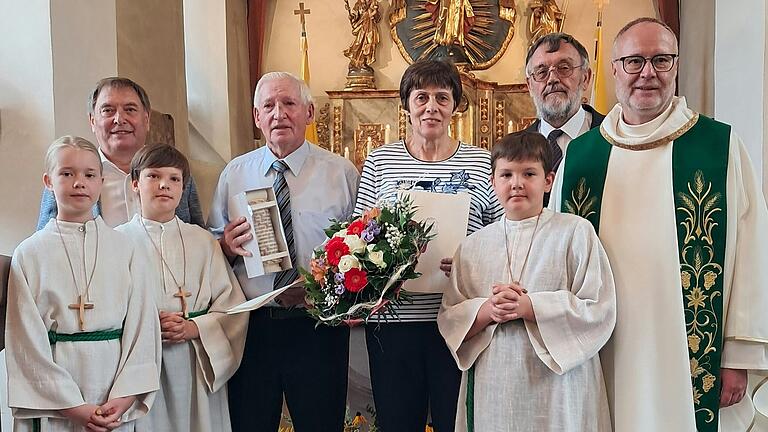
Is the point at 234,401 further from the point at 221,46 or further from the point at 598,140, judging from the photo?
the point at 221,46

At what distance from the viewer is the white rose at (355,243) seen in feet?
8.66

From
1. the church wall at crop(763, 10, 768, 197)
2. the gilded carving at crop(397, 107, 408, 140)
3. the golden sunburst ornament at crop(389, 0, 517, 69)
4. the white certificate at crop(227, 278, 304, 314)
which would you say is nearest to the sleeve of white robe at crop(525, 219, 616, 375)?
the white certificate at crop(227, 278, 304, 314)

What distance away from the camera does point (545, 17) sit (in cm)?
1025

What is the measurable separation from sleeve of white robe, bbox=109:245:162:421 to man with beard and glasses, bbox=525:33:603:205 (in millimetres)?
1747

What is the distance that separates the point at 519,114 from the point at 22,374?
8174 mm

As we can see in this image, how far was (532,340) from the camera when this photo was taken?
260 cm

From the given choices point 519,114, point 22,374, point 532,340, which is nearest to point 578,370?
point 532,340

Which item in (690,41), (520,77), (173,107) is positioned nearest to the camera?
(173,107)

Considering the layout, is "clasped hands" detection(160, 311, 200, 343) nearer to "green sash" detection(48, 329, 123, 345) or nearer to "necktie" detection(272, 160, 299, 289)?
"green sash" detection(48, 329, 123, 345)

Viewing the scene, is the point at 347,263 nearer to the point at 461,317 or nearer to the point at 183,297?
the point at 461,317

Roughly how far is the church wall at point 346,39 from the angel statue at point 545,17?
0.53 feet

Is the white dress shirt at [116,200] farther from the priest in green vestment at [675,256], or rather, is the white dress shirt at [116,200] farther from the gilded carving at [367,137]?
the gilded carving at [367,137]

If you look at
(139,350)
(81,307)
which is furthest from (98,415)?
(81,307)

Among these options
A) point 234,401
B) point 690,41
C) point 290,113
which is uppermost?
point 690,41
